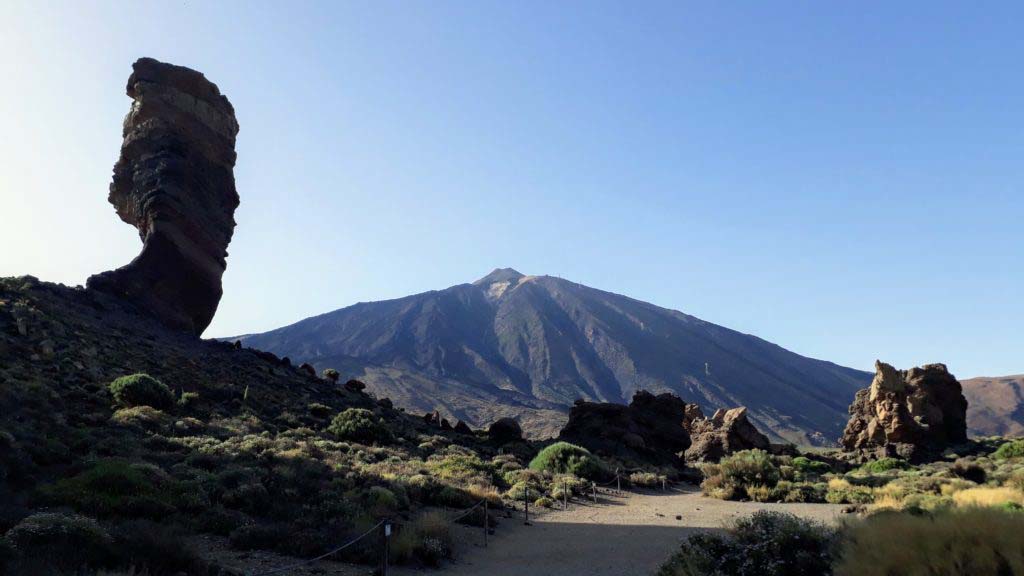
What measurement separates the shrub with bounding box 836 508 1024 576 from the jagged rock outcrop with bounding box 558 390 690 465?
29.0 m

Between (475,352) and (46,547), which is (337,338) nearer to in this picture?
(475,352)

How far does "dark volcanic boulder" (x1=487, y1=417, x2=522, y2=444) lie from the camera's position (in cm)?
3769

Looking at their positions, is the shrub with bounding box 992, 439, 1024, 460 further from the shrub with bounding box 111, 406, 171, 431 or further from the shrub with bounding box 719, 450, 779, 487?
the shrub with bounding box 111, 406, 171, 431

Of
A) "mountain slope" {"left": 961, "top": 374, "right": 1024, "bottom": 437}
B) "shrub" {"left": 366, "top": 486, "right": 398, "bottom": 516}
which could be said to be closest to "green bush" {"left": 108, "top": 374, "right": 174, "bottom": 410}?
"shrub" {"left": 366, "top": 486, "right": 398, "bottom": 516}

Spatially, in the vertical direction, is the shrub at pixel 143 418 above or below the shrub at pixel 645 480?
above

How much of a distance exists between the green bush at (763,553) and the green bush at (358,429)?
20.9m

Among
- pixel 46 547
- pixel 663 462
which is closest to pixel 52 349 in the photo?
pixel 46 547

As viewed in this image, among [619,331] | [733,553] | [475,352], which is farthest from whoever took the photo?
[619,331]

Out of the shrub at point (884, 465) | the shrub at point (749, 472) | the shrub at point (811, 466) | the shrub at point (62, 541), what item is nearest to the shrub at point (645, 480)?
the shrub at point (749, 472)

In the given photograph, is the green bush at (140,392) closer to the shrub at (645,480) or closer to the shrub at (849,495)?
the shrub at (645,480)

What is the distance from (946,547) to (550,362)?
489 feet

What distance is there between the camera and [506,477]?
74.3 feet

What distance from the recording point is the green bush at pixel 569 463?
83.6 feet

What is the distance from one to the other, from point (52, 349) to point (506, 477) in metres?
19.6
